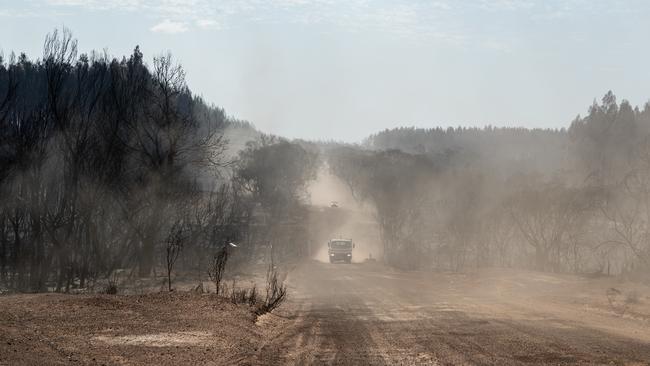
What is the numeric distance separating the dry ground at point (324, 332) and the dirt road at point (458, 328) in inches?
1.4

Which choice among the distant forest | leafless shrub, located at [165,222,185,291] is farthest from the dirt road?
the distant forest

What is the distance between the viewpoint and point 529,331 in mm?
17750

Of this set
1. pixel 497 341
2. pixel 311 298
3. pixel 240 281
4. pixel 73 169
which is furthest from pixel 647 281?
pixel 73 169

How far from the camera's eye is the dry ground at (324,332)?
13.3m

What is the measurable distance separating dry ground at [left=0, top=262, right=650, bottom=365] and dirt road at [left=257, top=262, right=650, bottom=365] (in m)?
0.04

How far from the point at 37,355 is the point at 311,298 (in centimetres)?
1908

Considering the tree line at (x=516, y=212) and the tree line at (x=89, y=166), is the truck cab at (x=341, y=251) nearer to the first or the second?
the tree line at (x=516, y=212)

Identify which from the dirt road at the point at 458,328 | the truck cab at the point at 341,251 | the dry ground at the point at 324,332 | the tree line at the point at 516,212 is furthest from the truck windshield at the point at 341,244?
the dry ground at the point at 324,332

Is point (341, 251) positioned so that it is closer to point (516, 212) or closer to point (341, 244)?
point (341, 244)

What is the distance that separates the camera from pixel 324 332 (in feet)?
58.1

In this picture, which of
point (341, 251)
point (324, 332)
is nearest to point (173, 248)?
point (324, 332)

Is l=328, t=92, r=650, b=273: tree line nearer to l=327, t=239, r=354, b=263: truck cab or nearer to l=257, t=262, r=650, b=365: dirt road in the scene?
l=327, t=239, r=354, b=263: truck cab

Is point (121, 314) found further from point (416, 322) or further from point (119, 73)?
point (119, 73)

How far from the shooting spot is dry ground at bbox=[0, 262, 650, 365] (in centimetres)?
1327
